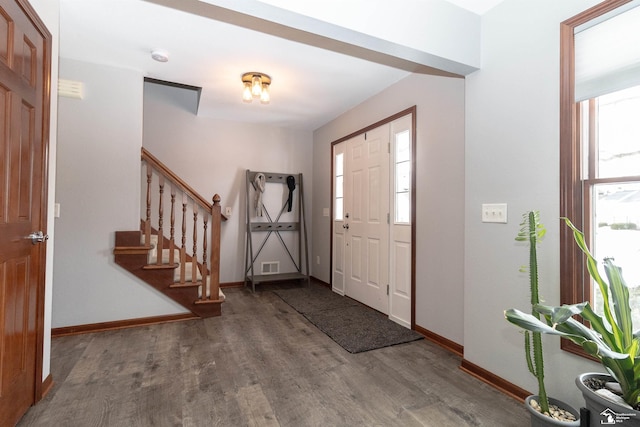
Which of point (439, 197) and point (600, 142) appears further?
point (439, 197)

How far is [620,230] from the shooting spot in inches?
60.5

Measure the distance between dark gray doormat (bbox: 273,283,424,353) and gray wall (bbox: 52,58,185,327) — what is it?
5.30 ft

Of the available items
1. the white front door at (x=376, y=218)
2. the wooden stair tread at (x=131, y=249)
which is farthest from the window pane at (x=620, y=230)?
the wooden stair tread at (x=131, y=249)

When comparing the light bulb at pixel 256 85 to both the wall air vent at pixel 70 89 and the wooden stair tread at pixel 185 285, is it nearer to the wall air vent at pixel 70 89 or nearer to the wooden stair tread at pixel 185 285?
the wall air vent at pixel 70 89

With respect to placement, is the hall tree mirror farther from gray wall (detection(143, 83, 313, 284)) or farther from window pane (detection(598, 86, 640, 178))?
gray wall (detection(143, 83, 313, 284))

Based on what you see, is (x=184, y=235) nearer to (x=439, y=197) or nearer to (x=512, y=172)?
(x=439, y=197)

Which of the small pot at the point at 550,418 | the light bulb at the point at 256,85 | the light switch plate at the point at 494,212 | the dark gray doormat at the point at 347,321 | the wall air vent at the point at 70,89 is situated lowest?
the dark gray doormat at the point at 347,321

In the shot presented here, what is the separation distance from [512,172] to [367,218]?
6.32ft

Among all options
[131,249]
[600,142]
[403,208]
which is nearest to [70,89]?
[131,249]

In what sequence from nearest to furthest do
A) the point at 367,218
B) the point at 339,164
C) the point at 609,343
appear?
the point at 609,343 < the point at 367,218 < the point at 339,164

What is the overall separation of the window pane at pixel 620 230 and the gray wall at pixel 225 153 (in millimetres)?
3644

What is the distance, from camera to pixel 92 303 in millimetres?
2852

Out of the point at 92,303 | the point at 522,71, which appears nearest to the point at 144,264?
the point at 92,303

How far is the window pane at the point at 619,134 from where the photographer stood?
1485 millimetres
